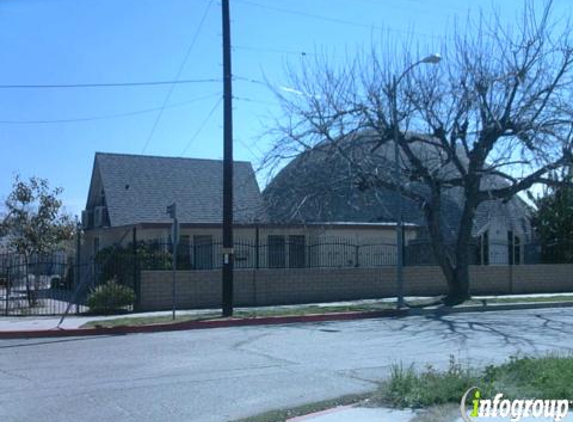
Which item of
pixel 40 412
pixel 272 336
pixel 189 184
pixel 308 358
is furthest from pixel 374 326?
pixel 189 184

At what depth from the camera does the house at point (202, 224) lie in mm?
25484

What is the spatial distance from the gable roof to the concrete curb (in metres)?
9.15

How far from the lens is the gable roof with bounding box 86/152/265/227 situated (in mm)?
30219

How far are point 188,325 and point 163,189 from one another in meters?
15.4

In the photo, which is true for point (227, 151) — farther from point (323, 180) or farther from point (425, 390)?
point (425, 390)

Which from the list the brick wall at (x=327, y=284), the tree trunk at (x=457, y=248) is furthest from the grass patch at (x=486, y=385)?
the tree trunk at (x=457, y=248)

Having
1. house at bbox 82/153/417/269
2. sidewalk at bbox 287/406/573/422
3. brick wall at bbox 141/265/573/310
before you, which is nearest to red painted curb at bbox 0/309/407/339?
brick wall at bbox 141/265/573/310

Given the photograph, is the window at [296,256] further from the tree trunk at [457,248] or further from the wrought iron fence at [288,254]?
the tree trunk at [457,248]

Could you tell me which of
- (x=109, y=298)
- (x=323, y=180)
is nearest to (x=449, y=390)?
(x=109, y=298)

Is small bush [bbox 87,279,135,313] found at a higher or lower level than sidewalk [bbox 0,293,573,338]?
higher

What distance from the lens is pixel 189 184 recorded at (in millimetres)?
32938

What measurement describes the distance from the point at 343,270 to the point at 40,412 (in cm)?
1732

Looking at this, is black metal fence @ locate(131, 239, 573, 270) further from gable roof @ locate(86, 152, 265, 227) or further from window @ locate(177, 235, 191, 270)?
gable roof @ locate(86, 152, 265, 227)

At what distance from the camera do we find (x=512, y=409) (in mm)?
6941
